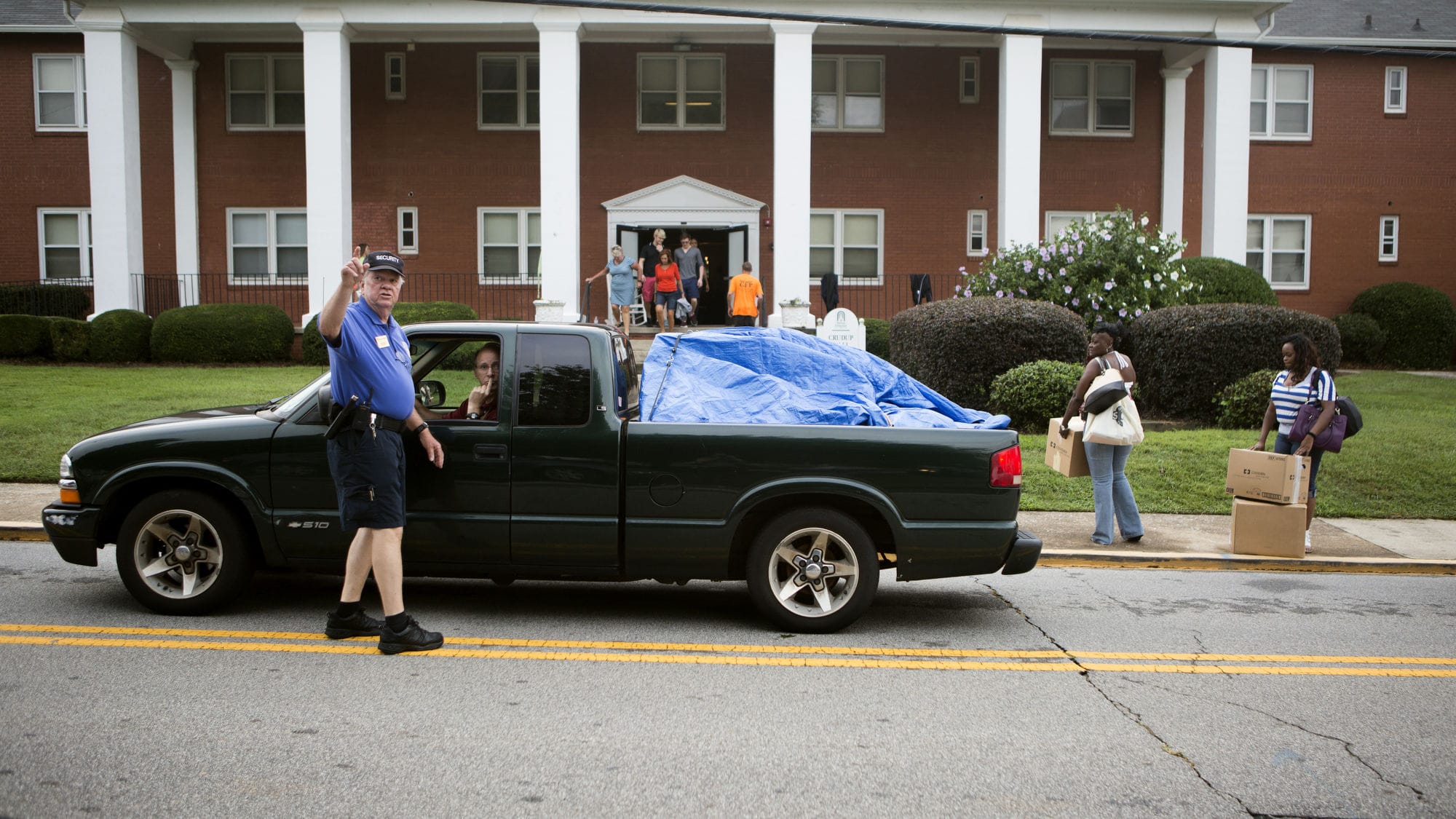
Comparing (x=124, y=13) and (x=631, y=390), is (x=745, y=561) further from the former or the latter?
(x=124, y=13)

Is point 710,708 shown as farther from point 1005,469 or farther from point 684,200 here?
point 684,200

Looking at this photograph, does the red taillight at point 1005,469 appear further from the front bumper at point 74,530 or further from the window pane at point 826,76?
the window pane at point 826,76

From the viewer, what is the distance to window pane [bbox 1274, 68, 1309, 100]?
2631cm

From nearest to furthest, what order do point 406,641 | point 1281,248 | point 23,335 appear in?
point 406,641, point 23,335, point 1281,248

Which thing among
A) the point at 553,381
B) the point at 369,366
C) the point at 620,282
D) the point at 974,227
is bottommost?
the point at 553,381

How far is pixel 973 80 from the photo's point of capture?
2494cm

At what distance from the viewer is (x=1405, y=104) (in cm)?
2636

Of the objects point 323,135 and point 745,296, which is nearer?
point 745,296

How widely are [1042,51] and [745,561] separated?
21.7 m

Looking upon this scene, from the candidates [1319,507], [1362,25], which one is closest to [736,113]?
[1362,25]

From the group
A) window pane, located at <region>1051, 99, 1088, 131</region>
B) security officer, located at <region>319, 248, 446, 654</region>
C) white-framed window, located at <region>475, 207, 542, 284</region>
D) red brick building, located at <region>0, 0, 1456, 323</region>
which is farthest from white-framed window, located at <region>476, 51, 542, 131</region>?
security officer, located at <region>319, 248, 446, 654</region>

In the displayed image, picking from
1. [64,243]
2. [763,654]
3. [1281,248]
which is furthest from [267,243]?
[1281,248]

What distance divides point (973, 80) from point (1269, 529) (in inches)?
720

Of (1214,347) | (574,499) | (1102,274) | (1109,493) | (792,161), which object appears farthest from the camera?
(792,161)
